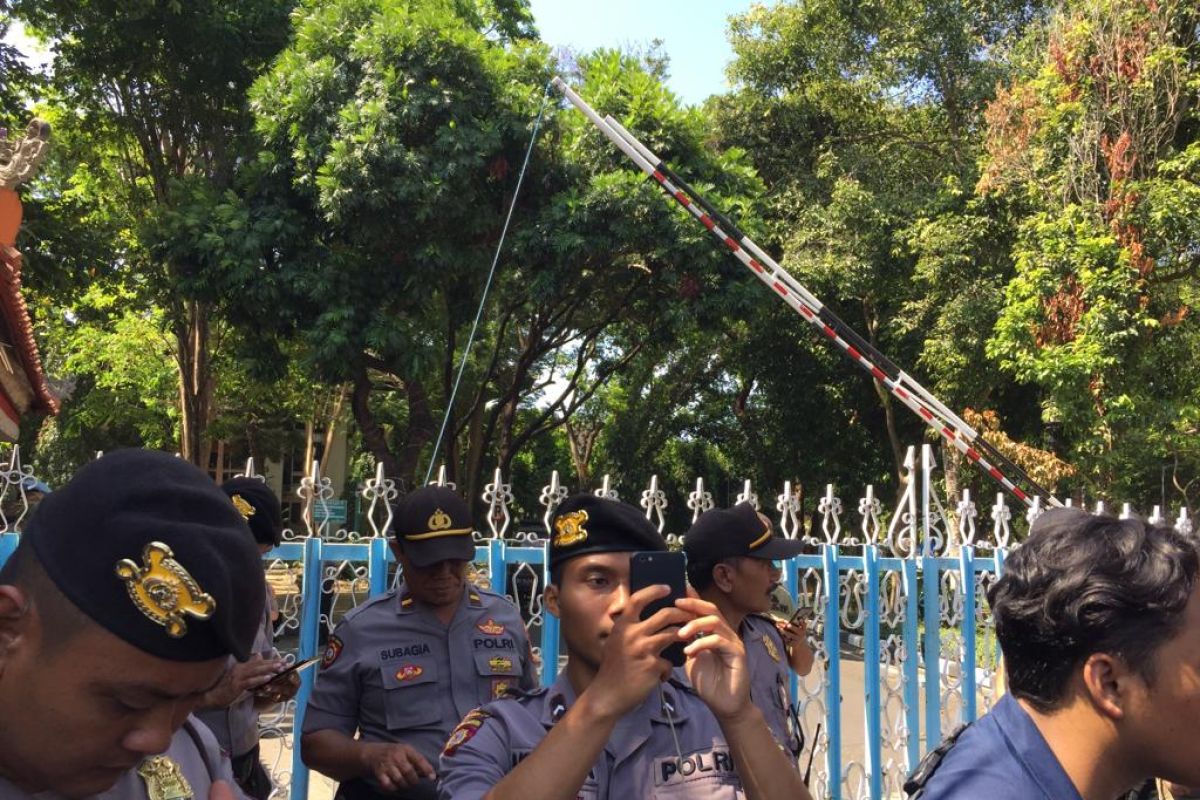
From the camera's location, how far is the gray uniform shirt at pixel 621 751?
1.79 m

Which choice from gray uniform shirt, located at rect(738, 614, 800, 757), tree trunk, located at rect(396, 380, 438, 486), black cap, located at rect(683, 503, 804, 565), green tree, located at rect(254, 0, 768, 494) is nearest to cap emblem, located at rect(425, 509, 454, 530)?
black cap, located at rect(683, 503, 804, 565)

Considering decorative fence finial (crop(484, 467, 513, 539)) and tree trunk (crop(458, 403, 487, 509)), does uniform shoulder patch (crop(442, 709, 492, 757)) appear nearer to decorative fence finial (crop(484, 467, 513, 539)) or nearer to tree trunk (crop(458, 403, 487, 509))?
decorative fence finial (crop(484, 467, 513, 539))

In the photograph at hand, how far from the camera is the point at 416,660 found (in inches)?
119

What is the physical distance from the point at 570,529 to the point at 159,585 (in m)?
1.02

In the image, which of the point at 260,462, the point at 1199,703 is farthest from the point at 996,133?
the point at 260,462

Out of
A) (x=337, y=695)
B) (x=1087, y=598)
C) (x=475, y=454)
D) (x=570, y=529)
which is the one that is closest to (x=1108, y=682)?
(x=1087, y=598)

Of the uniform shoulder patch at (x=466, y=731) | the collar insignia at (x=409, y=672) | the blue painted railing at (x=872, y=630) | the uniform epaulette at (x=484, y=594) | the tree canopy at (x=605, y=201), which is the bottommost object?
the blue painted railing at (x=872, y=630)

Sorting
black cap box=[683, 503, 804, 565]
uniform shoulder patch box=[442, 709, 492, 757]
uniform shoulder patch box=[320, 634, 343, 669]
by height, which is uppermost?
black cap box=[683, 503, 804, 565]

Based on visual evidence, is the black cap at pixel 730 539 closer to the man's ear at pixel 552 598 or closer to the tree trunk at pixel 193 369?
the man's ear at pixel 552 598

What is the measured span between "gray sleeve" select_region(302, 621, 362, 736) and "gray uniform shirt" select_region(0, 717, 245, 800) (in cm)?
139

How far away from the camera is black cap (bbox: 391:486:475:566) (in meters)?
3.09

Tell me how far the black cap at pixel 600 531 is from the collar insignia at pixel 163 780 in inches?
32.2

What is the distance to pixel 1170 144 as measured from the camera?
12.6 m

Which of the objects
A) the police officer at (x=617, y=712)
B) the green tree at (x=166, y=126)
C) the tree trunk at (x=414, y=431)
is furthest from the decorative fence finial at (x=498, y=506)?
the tree trunk at (x=414, y=431)
